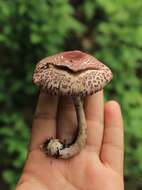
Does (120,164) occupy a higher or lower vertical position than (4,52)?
lower

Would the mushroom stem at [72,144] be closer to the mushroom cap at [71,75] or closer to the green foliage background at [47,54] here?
the mushroom cap at [71,75]

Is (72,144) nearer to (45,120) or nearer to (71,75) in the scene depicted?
(45,120)

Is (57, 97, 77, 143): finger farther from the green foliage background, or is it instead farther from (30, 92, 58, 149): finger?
the green foliage background

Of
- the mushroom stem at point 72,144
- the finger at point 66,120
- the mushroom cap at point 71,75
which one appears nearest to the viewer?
the mushroom cap at point 71,75

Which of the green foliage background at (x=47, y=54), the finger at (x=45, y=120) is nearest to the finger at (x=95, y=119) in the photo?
the finger at (x=45, y=120)

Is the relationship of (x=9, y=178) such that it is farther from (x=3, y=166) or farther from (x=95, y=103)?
(x=95, y=103)

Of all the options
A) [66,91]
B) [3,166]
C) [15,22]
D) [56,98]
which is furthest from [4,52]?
[66,91]
